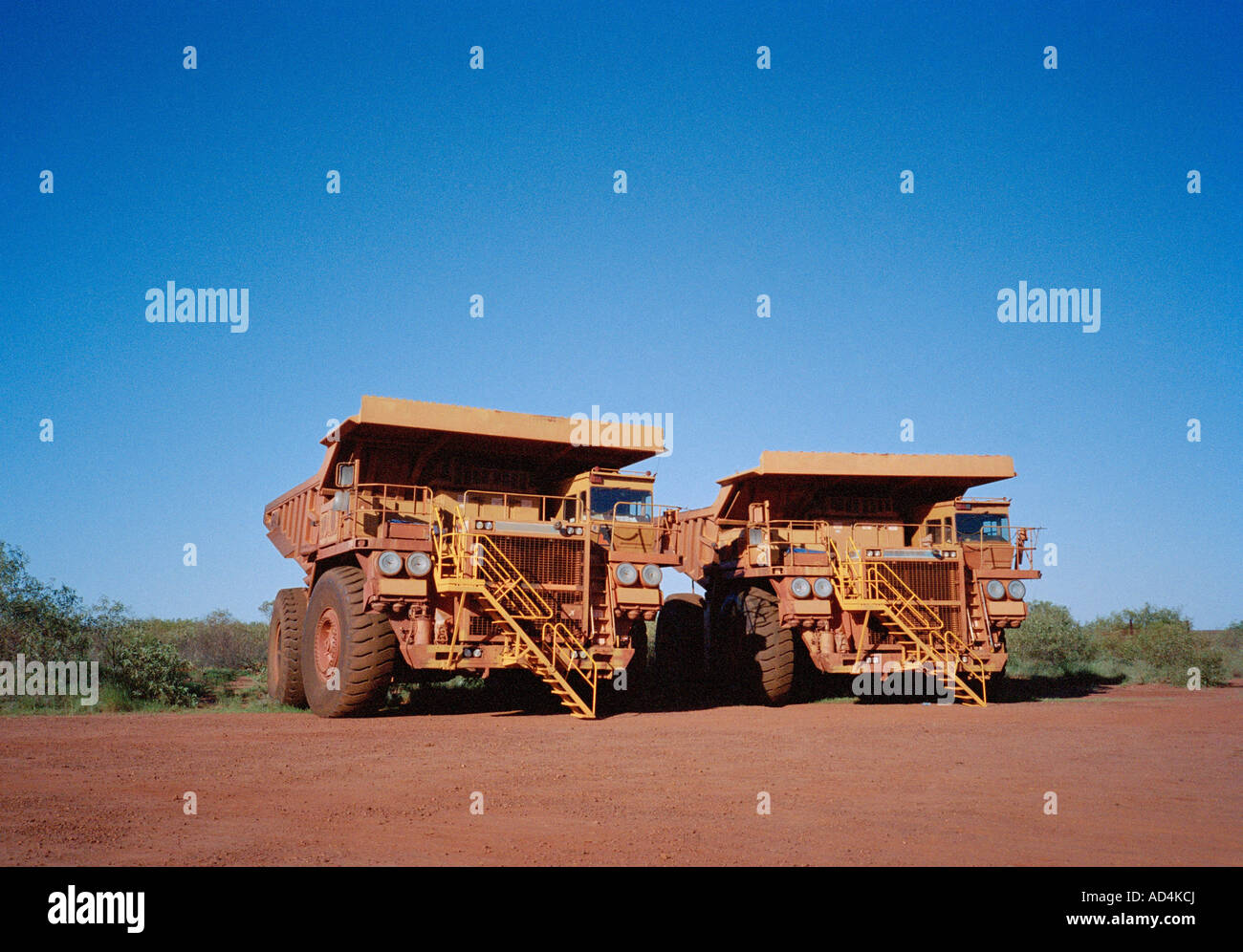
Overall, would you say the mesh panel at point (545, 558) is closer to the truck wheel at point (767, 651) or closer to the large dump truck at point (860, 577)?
the large dump truck at point (860, 577)

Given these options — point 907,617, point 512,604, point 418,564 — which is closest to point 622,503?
point 512,604

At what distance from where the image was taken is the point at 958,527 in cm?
2000

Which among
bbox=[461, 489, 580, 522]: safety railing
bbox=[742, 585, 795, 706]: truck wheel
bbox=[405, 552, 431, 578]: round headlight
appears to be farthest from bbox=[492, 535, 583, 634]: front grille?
bbox=[742, 585, 795, 706]: truck wheel

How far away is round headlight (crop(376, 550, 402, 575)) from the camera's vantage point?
14.5 meters

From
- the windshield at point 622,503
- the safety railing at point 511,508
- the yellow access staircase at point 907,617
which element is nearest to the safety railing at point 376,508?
the safety railing at point 511,508

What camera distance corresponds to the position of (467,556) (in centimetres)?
1525

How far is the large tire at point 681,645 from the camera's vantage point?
2239cm

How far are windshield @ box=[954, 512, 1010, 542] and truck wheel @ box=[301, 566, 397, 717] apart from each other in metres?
11.8

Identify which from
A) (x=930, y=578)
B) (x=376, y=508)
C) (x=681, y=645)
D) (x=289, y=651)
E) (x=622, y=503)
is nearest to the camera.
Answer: (x=376, y=508)

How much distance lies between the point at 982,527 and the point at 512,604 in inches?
408

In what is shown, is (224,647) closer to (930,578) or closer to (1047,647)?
(930,578)

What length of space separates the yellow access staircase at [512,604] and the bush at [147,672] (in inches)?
304

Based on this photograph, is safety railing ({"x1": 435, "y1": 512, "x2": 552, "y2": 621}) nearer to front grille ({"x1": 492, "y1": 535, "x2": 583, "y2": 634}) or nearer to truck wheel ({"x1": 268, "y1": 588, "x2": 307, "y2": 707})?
front grille ({"x1": 492, "y1": 535, "x2": 583, "y2": 634})
